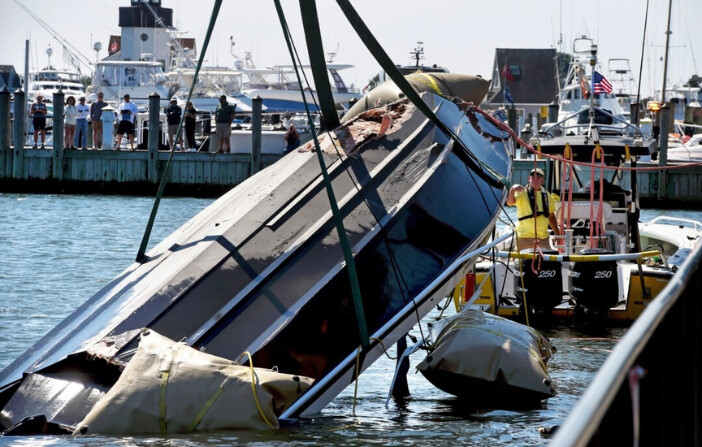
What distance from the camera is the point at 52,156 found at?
32156 mm

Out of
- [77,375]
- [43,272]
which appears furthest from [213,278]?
[43,272]

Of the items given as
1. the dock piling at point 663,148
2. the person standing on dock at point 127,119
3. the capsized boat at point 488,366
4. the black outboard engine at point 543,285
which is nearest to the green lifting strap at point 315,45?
the capsized boat at point 488,366

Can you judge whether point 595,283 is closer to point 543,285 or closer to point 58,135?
point 543,285

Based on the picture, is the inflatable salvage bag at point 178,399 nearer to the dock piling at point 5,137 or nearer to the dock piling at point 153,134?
the dock piling at point 153,134

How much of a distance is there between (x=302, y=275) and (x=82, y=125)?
25.5 m

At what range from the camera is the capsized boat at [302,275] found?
7859mm

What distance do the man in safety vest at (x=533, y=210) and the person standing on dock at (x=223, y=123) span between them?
17633mm

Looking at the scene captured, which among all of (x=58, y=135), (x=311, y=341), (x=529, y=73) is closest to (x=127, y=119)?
(x=58, y=135)

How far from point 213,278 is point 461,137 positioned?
333 cm

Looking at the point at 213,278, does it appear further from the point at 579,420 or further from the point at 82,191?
the point at 82,191

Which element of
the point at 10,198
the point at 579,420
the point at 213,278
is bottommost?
the point at 10,198

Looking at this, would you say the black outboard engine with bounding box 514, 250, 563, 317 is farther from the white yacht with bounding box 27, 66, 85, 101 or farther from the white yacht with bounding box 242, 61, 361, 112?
the white yacht with bounding box 27, 66, 85, 101

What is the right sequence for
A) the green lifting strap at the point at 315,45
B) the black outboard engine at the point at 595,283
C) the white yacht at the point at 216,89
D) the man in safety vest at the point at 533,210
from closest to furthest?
1. the green lifting strap at the point at 315,45
2. the black outboard engine at the point at 595,283
3. the man in safety vest at the point at 533,210
4. the white yacht at the point at 216,89

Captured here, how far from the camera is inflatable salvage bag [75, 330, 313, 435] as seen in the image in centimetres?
717
